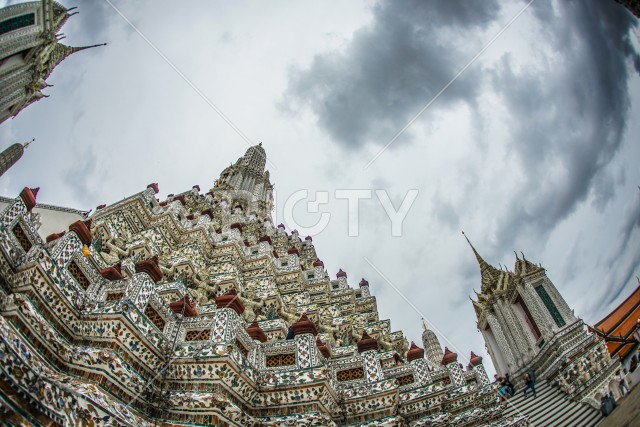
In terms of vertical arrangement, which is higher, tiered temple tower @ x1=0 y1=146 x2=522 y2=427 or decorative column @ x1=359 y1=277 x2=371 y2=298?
decorative column @ x1=359 y1=277 x2=371 y2=298

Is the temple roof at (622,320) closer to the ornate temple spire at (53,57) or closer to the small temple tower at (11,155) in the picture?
the small temple tower at (11,155)

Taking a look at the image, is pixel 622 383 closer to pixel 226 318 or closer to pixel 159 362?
pixel 226 318

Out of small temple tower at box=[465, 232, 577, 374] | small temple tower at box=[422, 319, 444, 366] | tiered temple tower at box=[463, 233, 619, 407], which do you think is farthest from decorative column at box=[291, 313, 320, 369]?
small temple tower at box=[422, 319, 444, 366]

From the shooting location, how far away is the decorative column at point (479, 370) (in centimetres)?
999

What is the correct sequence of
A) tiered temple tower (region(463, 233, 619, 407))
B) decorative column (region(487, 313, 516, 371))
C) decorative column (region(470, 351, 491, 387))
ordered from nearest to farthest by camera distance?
decorative column (region(470, 351, 491, 387)) → tiered temple tower (region(463, 233, 619, 407)) → decorative column (region(487, 313, 516, 371))

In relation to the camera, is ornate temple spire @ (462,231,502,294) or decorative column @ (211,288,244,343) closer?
decorative column @ (211,288,244,343)

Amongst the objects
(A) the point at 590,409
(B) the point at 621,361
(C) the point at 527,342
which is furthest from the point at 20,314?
(C) the point at 527,342

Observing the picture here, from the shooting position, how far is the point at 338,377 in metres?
8.99

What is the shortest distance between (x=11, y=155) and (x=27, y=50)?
722 centimetres

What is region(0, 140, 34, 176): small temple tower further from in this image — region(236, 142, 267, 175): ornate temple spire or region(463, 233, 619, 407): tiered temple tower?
region(463, 233, 619, 407): tiered temple tower

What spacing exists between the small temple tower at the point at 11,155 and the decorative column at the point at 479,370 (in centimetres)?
2588

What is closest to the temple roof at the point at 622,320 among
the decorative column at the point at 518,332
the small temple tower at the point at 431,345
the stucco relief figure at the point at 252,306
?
the decorative column at the point at 518,332

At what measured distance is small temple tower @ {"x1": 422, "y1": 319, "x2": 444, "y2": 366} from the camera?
38.3m

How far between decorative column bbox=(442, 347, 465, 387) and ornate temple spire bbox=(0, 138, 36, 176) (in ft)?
83.1
